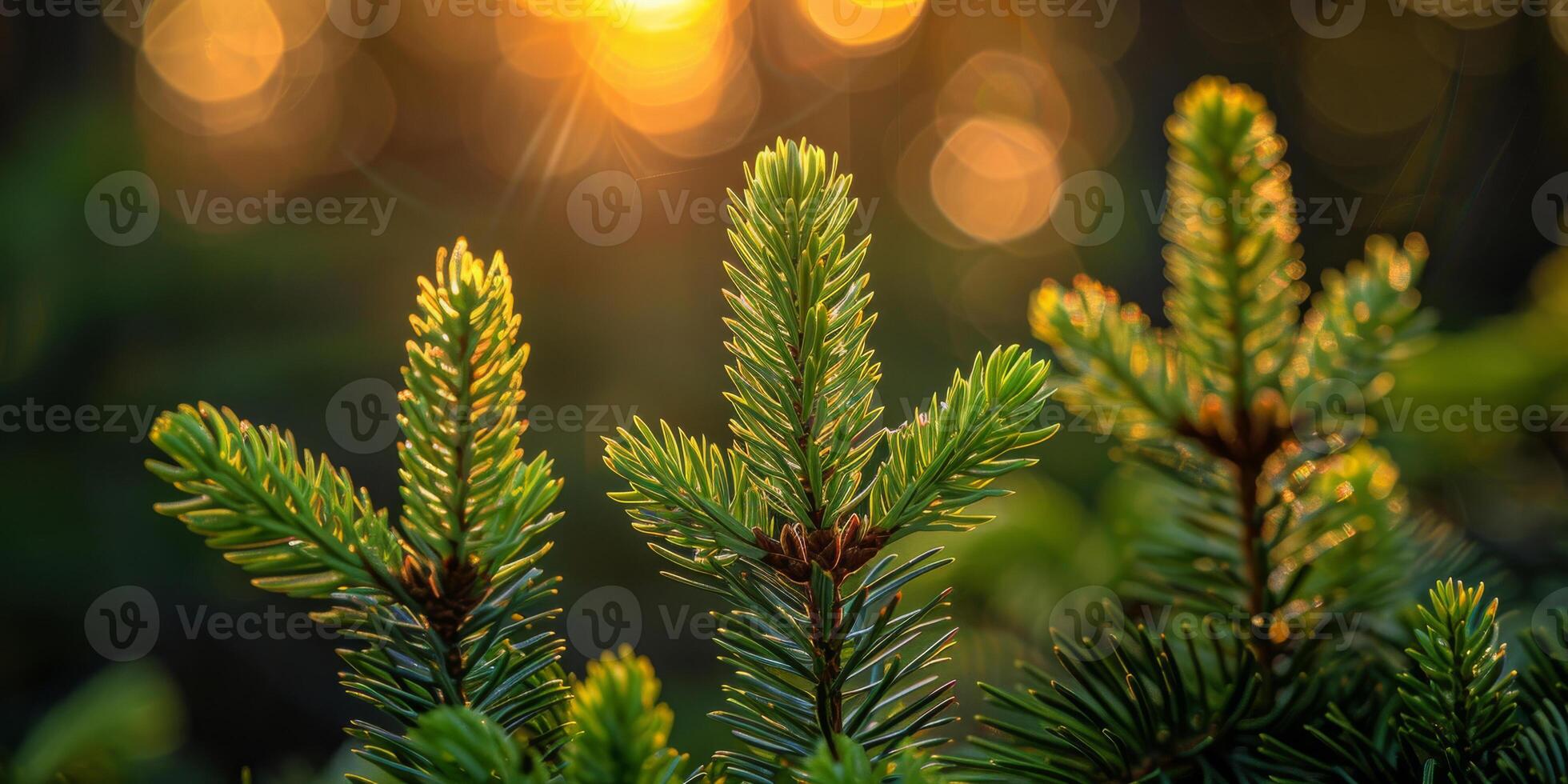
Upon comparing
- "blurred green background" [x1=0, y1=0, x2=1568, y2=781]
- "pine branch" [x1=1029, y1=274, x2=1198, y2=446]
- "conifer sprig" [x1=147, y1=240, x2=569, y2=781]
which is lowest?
"conifer sprig" [x1=147, y1=240, x2=569, y2=781]

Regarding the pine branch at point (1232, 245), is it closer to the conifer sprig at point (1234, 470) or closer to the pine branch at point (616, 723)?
the conifer sprig at point (1234, 470)

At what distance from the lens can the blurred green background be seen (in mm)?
2156

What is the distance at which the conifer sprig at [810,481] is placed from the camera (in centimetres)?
37

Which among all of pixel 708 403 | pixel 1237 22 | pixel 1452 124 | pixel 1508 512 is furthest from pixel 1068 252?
pixel 1508 512

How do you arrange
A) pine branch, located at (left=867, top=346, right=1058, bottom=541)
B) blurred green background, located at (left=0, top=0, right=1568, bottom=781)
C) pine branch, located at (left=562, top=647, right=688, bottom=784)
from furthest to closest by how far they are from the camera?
blurred green background, located at (left=0, top=0, right=1568, bottom=781) → pine branch, located at (left=867, top=346, right=1058, bottom=541) → pine branch, located at (left=562, top=647, right=688, bottom=784)

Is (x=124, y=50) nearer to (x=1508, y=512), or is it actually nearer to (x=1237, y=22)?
(x=1508, y=512)

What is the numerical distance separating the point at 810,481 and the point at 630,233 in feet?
12.0

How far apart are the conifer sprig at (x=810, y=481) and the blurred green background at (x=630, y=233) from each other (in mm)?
422

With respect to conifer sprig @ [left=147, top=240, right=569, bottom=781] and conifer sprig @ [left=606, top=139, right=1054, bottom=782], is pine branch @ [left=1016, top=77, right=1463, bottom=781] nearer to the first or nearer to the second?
conifer sprig @ [left=606, top=139, right=1054, bottom=782]

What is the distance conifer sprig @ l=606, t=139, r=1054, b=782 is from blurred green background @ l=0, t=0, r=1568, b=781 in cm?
42

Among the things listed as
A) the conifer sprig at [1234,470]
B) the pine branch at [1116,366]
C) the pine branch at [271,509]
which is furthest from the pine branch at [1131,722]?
the pine branch at [271,509]

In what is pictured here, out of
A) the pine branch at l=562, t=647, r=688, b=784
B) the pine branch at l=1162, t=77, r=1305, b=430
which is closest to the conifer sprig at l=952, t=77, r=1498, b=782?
the pine branch at l=1162, t=77, r=1305, b=430

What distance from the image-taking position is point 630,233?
3.88 metres

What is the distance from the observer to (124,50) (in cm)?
A: 305
